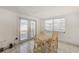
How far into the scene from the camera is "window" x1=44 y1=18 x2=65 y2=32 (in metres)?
1.61

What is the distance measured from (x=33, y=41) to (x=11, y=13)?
0.62 meters

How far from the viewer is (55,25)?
164 cm

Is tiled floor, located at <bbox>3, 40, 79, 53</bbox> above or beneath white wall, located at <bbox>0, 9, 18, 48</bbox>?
beneath

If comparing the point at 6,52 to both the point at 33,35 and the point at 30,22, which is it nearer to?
the point at 33,35

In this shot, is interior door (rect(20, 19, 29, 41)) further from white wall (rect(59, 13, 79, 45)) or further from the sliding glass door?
white wall (rect(59, 13, 79, 45))

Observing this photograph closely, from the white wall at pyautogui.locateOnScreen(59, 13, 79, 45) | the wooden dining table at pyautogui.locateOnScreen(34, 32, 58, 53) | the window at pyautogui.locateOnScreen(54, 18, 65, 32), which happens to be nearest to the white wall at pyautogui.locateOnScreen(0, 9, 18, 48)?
the wooden dining table at pyautogui.locateOnScreen(34, 32, 58, 53)

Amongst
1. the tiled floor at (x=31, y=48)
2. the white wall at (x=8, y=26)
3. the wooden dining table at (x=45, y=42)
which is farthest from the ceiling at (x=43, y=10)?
the tiled floor at (x=31, y=48)

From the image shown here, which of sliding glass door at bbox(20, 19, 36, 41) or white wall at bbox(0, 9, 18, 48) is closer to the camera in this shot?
white wall at bbox(0, 9, 18, 48)

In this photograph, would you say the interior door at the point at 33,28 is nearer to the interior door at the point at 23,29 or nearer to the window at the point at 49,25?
the interior door at the point at 23,29

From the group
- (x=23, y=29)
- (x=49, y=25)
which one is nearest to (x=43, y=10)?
(x=49, y=25)

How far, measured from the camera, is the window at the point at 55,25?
63.6 inches

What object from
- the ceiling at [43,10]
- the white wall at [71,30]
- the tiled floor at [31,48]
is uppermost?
the ceiling at [43,10]
